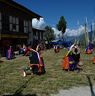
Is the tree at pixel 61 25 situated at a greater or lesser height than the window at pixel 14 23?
greater

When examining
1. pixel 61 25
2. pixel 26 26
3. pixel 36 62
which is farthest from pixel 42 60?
pixel 61 25

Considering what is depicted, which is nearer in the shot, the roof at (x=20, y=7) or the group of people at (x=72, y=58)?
the group of people at (x=72, y=58)

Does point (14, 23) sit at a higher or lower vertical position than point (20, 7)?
lower

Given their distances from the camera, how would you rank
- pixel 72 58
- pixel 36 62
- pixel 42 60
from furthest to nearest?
1. pixel 72 58
2. pixel 42 60
3. pixel 36 62

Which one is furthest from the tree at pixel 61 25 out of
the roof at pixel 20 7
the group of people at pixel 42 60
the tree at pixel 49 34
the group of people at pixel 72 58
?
the group of people at pixel 72 58

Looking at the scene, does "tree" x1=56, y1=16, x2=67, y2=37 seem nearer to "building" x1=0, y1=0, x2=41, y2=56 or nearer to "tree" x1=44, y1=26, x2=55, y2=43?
"tree" x1=44, y1=26, x2=55, y2=43

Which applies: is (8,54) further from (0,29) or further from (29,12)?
(29,12)

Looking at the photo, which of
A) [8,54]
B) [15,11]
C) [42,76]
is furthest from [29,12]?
[42,76]

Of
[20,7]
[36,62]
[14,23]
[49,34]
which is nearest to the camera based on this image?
[36,62]

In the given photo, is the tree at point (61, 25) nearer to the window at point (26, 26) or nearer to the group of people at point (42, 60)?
the window at point (26, 26)

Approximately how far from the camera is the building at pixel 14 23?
3238cm

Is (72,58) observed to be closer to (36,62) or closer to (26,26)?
(36,62)

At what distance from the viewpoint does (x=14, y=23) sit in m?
35.6

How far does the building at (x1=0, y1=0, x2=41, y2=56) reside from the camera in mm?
32375
